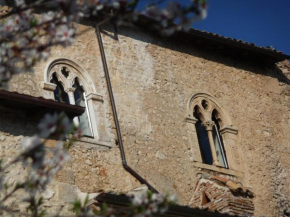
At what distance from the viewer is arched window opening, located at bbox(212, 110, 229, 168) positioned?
1370 centimetres

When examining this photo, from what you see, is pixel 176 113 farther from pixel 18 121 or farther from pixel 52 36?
pixel 52 36

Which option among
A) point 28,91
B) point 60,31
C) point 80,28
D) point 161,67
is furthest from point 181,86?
A: point 60,31

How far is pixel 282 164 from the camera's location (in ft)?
47.8

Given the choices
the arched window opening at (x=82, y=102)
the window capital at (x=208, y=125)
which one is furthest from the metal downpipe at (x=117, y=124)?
the window capital at (x=208, y=125)

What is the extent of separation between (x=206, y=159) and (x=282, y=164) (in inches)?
76.5

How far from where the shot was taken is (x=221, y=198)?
38.9 ft

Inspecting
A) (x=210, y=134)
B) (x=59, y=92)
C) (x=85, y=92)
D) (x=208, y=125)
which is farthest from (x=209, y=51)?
(x=59, y=92)

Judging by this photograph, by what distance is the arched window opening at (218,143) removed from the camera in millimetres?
13703

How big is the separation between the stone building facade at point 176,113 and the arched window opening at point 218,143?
2 cm

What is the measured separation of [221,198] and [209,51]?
3.91 meters

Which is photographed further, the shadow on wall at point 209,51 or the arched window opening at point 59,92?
the shadow on wall at point 209,51

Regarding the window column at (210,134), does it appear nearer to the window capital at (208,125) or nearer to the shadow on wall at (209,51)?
the window capital at (208,125)

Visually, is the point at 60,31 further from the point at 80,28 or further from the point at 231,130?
the point at 231,130

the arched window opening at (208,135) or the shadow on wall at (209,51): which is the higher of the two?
the shadow on wall at (209,51)
